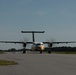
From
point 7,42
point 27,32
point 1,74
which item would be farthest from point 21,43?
point 1,74

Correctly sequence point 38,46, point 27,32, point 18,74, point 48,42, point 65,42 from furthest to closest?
point 27,32 < point 65,42 < point 48,42 < point 38,46 < point 18,74

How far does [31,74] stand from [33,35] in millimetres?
77288

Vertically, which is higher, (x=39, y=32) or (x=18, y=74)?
(x=39, y=32)

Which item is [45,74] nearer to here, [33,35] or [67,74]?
[67,74]

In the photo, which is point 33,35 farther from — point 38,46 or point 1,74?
point 1,74

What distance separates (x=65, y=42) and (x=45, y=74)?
71038mm

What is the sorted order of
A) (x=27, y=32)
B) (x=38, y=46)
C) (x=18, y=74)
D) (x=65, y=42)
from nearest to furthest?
1. (x=18, y=74)
2. (x=38, y=46)
3. (x=65, y=42)
4. (x=27, y=32)

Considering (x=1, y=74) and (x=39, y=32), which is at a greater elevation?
(x=39, y=32)

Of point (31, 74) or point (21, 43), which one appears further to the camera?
point (21, 43)

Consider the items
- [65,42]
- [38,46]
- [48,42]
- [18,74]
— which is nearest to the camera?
[18,74]

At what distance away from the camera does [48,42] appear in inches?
3113

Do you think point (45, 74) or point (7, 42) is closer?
point (45, 74)

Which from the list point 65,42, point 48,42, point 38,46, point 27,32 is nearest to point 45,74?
point 38,46

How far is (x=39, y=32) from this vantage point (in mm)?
92625
